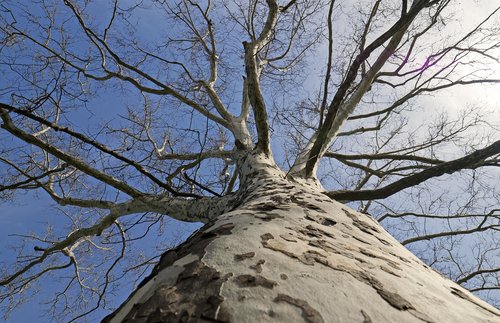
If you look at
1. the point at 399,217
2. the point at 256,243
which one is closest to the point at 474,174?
the point at 399,217

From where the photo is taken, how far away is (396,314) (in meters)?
0.71

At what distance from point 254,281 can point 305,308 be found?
135 millimetres

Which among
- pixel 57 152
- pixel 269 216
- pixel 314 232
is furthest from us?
pixel 57 152

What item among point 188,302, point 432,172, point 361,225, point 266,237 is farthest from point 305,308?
point 432,172

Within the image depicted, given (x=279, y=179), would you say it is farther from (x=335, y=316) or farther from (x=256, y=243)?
(x=335, y=316)

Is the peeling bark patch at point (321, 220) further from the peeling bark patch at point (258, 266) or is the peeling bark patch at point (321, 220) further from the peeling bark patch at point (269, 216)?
the peeling bark patch at point (258, 266)

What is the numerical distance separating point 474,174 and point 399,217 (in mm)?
1274

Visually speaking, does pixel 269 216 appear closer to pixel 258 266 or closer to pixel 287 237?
pixel 287 237

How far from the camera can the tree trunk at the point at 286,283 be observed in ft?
2.18

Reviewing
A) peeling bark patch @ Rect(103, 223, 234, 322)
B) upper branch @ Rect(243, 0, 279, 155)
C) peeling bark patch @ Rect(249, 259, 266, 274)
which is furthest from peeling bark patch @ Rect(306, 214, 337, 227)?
upper branch @ Rect(243, 0, 279, 155)

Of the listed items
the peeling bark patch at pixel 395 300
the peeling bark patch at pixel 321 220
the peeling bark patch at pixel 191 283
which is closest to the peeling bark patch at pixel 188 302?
the peeling bark patch at pixel 191 283

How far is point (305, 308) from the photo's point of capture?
0.67 metres

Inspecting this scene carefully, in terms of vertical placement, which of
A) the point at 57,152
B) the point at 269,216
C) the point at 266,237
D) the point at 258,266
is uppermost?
the point at 57,152

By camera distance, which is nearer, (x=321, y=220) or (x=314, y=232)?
(x=314, y=232)
